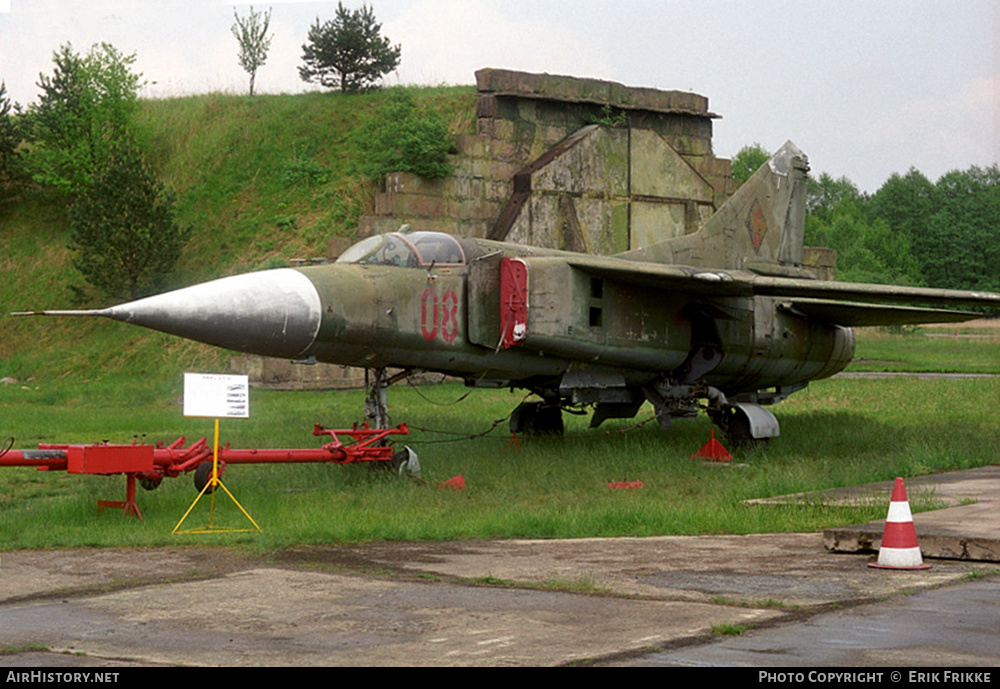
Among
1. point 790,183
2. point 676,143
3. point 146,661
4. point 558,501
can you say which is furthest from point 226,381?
point 676,143

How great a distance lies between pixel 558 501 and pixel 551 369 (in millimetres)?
3823

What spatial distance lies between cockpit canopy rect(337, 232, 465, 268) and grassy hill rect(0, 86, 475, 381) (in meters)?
14.2

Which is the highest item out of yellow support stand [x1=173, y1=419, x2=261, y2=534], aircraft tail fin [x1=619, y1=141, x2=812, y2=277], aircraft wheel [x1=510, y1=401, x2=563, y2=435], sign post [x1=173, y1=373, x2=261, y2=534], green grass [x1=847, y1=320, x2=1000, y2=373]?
aircraft tail fin [x1=619, y1=141, x2=812, y2=277]

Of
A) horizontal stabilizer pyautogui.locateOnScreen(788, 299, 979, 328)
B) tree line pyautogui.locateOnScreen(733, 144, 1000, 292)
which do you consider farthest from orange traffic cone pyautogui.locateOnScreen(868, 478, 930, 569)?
tree line pyautogui.locateOnScreen(733, 144, 1000, 292)

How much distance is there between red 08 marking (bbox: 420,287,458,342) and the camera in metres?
14.4

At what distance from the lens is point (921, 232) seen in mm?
105625

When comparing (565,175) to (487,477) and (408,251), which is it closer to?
(408,251)

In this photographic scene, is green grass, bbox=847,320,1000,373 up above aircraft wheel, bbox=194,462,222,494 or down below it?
above

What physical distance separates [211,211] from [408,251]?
66.4 ft

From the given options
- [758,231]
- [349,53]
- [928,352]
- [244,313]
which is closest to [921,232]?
[928,352]

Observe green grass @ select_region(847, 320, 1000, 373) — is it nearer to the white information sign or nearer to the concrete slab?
the white information sign

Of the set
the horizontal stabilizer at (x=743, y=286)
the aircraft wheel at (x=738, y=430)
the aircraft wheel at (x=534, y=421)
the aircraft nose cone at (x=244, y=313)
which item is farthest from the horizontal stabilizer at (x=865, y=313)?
the aircraft nose cone at (x=244, y=313)

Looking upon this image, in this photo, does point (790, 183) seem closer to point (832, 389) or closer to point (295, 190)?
point (832, 389)

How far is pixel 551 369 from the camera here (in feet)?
53.4
